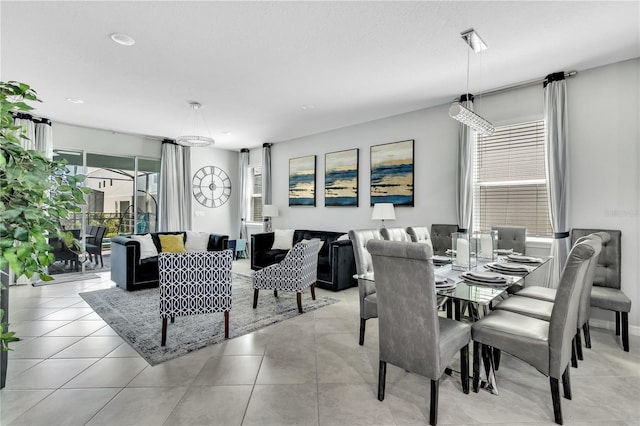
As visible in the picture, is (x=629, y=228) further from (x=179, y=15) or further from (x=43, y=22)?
(x=43, y=22)

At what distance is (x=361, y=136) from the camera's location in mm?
5457

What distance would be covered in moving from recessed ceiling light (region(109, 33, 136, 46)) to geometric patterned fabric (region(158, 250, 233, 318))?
193 centimetres

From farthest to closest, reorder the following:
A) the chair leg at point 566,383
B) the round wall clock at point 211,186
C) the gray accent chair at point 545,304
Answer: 1. the round wall clock at point 211,186
2. the gray accent chair at point 545,304
3. the chair leg at point 566,383

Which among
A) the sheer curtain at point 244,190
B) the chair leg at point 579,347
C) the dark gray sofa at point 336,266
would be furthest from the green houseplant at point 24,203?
the sheer curtain at point 244,190

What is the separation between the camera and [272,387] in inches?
83.1

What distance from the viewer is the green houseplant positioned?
0.88 m

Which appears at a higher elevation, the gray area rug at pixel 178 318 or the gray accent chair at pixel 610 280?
the gray accent chair at pixel 610 280

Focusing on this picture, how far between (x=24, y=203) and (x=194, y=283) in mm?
1956

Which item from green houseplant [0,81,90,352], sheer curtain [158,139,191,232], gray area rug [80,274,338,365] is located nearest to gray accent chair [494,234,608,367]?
gray area rug [80,274,338,365]

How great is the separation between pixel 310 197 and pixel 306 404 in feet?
15.2

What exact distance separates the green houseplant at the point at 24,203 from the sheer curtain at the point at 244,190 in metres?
6.71

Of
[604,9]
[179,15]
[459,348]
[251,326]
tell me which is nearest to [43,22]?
[179,15]

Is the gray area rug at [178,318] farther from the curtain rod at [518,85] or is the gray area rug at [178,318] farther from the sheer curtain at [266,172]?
the curtain rod at [518,85]

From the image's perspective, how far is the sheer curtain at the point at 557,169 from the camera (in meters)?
3.37
